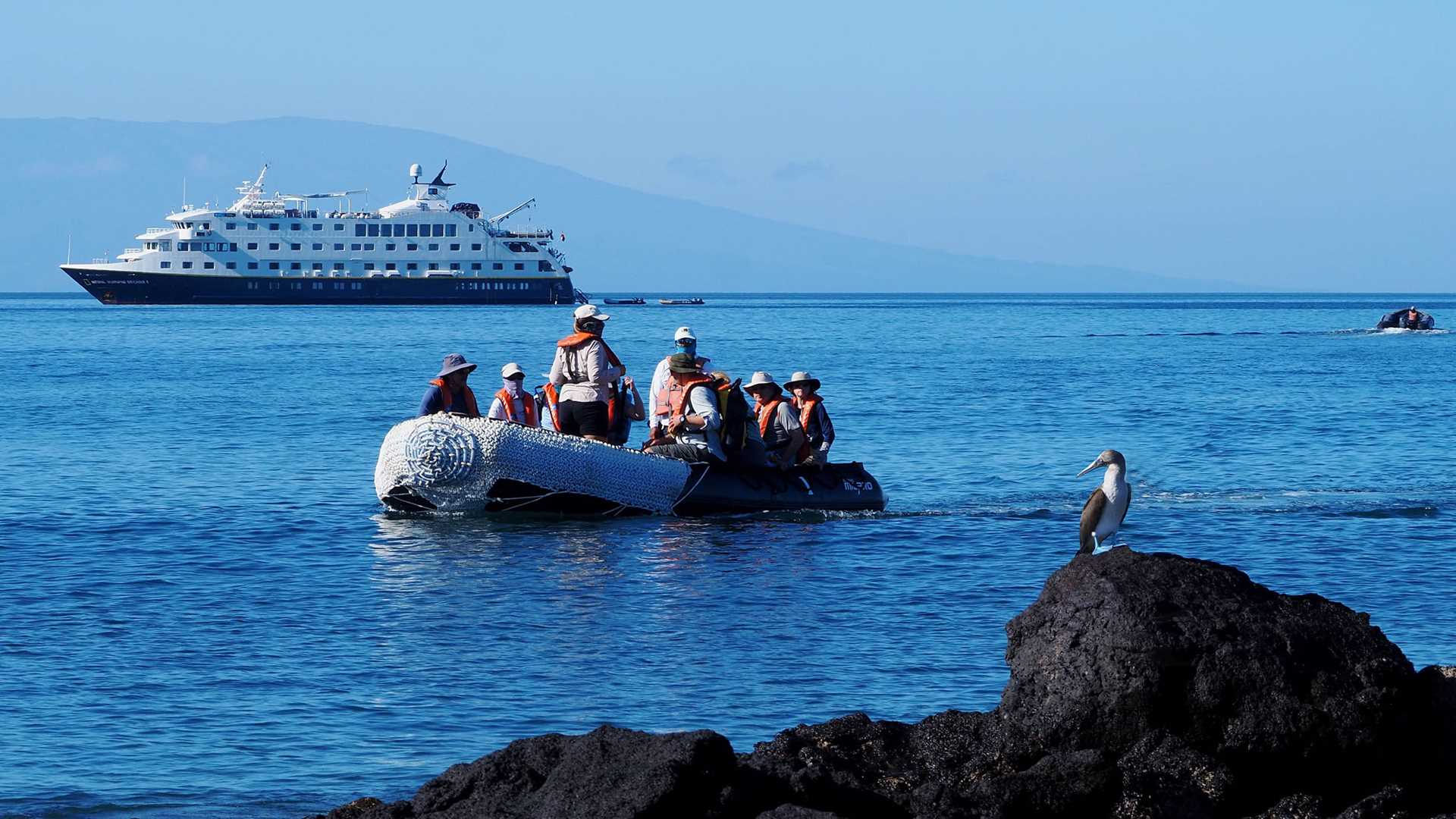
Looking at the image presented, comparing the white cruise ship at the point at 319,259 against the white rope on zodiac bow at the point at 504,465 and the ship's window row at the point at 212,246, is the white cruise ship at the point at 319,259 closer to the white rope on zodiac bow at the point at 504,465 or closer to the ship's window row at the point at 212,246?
the ship's window row at the point at 212,246

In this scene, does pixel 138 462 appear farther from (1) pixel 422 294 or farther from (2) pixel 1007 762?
(1) pixel 422 294

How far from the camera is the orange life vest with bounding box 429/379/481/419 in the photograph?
14977mm

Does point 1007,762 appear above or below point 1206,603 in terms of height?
below

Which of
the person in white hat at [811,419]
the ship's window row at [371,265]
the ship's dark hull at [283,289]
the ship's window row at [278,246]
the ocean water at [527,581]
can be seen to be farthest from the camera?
the ship's dark hull at [283,289]

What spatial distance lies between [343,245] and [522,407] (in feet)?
290

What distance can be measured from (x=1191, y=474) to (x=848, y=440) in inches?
239

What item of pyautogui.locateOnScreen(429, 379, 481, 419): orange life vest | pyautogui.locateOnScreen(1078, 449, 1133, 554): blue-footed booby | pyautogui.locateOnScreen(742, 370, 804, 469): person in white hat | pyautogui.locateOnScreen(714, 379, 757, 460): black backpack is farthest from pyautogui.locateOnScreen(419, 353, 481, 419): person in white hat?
pyautogui.locateOnScreen(1078, 449, 1133, 554): blue-footed booby

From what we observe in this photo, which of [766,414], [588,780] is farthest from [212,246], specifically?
[588,780]

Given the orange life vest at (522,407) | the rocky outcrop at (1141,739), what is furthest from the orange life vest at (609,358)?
the rocky outcrop at (1141,739)

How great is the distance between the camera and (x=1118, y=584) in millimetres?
6129

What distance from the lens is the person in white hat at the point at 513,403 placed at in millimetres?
15070

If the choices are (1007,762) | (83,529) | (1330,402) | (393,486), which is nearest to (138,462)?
(83,529)

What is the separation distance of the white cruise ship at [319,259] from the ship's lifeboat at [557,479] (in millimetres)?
87130

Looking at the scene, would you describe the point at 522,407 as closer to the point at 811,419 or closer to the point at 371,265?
the point at 811,419
